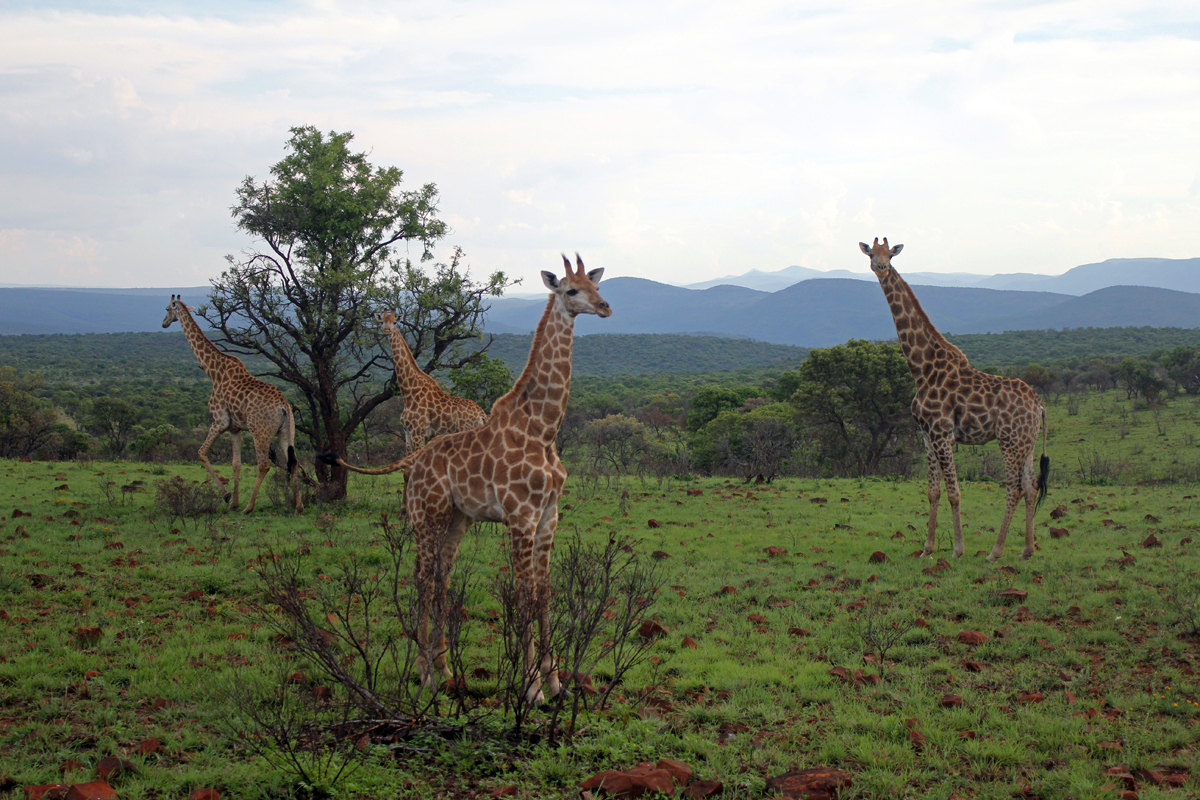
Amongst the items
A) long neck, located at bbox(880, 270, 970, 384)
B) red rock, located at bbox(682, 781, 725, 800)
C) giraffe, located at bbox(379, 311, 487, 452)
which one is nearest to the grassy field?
red rock, located at bbox(682, 781, 725, 800)

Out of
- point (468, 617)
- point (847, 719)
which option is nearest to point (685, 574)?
point (468, 617)

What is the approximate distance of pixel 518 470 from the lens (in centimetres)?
614

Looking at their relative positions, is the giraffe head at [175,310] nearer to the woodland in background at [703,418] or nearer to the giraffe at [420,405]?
the giraffe at [420,405]

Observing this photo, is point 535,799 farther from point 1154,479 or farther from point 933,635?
point 1154,479

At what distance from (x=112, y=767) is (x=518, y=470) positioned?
320 cm

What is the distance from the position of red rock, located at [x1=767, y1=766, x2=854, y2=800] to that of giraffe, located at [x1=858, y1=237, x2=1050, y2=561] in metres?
7.44

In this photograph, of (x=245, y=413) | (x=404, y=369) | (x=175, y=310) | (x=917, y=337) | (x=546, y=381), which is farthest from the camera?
(x=175, y=310)

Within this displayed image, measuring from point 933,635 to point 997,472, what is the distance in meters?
20.6

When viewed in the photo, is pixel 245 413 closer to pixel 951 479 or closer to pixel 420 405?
pixel 420 405

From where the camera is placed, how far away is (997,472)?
25.9m

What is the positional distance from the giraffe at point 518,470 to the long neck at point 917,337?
733 cm

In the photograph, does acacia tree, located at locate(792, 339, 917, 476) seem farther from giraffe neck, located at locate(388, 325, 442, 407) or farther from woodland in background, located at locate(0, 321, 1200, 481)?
giraffe neck, located at locate(388, 325, 442, 407)

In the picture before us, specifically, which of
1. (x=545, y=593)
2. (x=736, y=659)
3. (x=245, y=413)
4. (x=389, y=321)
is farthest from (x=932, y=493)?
(x=245, y=413)

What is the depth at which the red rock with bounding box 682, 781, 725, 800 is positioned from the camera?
4.56m
